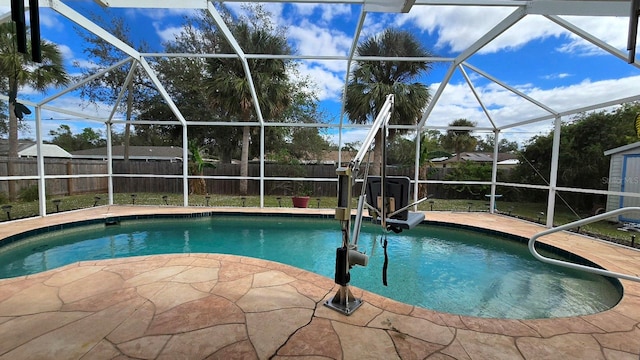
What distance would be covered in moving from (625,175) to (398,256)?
6.95 meters

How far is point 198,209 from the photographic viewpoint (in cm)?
794

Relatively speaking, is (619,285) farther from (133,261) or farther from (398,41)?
(398,41)

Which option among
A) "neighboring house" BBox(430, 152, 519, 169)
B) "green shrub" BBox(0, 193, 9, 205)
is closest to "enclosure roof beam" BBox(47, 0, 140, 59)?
"green shrub" BBox(0, 193, 9, 205)

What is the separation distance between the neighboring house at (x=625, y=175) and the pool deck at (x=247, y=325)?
18.9 ft

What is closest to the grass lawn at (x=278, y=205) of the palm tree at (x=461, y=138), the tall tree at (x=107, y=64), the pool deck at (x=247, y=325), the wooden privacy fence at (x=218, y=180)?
the wooden privacy fence at (x=218, y=180)

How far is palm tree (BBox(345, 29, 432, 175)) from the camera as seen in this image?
29.2ft

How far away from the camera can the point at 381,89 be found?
891 cm

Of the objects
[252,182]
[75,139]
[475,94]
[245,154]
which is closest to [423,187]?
[475,94]

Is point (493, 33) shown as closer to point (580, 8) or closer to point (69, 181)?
point (580, 8)

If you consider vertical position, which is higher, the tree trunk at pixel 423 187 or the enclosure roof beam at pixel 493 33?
the enclosure roof beam at pixel 493 33

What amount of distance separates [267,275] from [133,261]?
1858mm

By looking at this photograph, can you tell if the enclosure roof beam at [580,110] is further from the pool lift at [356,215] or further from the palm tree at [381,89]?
the pool lift at [356,215]

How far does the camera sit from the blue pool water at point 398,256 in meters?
3.47

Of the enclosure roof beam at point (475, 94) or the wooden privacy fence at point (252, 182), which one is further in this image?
the wooden privacy fence at point (252, 182)
